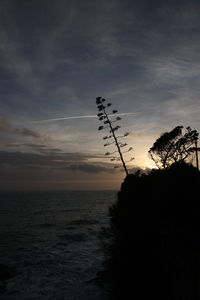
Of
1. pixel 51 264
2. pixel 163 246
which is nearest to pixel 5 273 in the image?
pixel 51 264

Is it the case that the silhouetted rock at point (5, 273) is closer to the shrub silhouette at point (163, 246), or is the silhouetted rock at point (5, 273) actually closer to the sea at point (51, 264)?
the sea at point (51, 264)

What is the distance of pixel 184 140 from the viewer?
36.4m

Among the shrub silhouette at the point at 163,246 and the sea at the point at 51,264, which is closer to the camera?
the shrub silhouette at the point at 163,246

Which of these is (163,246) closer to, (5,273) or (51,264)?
(51,264)

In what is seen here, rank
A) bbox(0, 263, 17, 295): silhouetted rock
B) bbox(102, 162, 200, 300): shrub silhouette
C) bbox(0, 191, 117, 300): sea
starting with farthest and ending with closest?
bbox(0, 263, 17, 295): silhouetted rock < bbox(0, 191, 117, 300): sea < bbox(102, 162, 200, 300): shrub silhouette

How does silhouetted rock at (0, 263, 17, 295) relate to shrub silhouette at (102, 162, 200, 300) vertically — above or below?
below

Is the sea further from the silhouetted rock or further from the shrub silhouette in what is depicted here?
the shrub silhouette

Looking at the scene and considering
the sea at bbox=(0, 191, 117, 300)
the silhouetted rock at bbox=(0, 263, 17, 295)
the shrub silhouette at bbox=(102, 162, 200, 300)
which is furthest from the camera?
the silhouetted rock at bbox=(0, 263, 17, 295)

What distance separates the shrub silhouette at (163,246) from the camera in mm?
20234

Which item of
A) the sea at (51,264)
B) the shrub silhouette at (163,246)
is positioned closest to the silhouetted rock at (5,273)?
the sea at (51,264)

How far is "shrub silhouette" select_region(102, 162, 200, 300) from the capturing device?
66.4ft

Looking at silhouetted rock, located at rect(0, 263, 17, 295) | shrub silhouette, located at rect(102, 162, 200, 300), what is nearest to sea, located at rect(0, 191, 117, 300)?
silhouetted rock, located at rect(0, 263, 17, 295)

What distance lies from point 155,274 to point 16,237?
3932 centimetres

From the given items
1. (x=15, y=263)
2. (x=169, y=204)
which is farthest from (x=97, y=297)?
(x=15, y=263)
